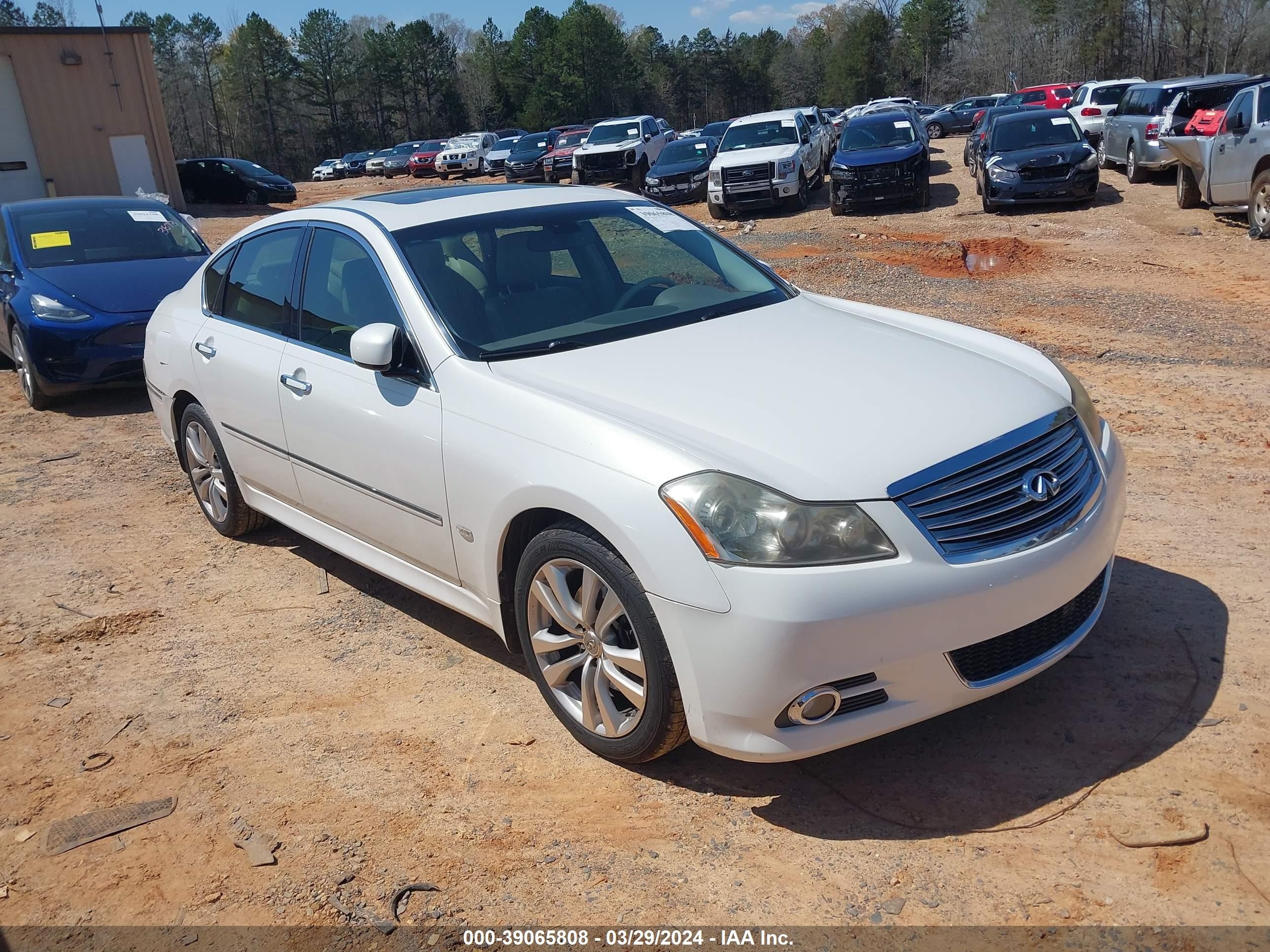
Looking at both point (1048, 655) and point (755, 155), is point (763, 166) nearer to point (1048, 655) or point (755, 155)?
point (755, 155)

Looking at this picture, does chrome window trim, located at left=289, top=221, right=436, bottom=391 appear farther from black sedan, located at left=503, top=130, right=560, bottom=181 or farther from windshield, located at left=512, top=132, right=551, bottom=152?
windshield, located at left=512, top=132, right=551, bottom=152

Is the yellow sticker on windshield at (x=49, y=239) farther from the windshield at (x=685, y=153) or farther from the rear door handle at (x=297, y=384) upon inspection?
the windshield at (x=685, y=153)

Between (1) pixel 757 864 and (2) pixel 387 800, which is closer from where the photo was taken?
(1) pixel 757 864

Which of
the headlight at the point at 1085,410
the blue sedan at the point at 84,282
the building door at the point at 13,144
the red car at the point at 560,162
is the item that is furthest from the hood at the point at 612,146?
the headlight at the point at 1085,410

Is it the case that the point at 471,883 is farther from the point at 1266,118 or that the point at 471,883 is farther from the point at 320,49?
the point at 320,49

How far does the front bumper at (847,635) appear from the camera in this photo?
2705 mm

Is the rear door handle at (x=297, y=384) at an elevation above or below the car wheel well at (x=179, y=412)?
above

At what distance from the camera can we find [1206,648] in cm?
365

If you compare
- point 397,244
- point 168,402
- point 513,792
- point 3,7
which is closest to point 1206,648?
point 513,792

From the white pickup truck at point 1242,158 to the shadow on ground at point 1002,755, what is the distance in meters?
10.3

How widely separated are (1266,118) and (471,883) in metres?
13.2

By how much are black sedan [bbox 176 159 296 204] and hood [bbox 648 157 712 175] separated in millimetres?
16761

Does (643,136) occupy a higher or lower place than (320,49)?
lower

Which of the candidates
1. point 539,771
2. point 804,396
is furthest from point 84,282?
point 804,396
